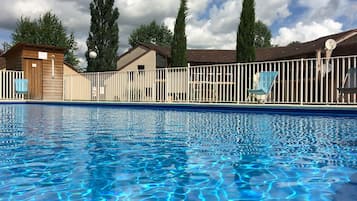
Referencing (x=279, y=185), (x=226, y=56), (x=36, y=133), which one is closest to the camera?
(x=279, y=185)

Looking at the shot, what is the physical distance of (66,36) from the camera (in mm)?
31250

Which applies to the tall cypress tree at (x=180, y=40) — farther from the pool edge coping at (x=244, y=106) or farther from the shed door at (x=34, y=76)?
the shed door at (x=34, y=76)

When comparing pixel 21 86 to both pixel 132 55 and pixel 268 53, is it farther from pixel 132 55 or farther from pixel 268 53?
pixel 132 55

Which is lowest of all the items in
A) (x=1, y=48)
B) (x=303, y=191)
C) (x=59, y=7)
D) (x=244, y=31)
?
(x=303, y=191)

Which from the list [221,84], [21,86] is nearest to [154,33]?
[21,86]

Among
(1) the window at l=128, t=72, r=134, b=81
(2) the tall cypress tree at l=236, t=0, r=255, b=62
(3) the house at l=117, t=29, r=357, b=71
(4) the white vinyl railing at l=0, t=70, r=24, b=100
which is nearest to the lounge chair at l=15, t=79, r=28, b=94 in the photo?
(4) the white vinyl railing at l=0, t=70, r=24, b=100

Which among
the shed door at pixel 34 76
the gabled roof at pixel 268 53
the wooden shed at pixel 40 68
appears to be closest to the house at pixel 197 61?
the gabled roof at pixel 268 53

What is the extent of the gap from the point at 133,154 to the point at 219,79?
7439 mm

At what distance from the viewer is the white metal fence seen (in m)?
8.39

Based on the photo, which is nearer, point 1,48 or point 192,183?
point 192,183

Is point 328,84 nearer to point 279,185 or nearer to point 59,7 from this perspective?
point 279,185

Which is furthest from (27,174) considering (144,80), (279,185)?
(144,80)

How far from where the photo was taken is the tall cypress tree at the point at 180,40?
16.7 m

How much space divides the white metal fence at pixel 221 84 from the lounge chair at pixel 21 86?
6.39 ft
